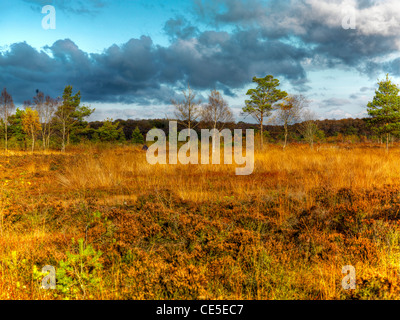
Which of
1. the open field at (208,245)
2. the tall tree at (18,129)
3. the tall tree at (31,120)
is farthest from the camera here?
the tall tree at (18,129)

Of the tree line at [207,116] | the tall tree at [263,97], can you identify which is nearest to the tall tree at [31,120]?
the tree line at [207,116]

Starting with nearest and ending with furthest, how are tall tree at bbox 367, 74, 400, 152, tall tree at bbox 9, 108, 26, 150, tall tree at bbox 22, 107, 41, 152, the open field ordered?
the open field → tall tree at bbox 367, 74, 400, 152 → tall tree at bbox 22, 107, 41, 152 → tall tree at bbox 9, 108, 26, 150

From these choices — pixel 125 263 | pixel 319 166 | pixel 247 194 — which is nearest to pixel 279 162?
pixel 319 166

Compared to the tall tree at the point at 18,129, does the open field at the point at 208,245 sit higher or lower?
lower

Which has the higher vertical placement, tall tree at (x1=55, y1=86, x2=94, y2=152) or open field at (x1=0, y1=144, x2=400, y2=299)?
tall tree at (x1=55, y1=86, x2=94, y2=152)

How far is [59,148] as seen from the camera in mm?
36375

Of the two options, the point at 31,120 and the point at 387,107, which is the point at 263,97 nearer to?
the point at 387,107

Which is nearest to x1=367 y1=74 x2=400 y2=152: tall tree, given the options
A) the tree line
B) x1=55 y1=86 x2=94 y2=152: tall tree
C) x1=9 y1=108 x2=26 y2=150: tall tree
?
the tree line

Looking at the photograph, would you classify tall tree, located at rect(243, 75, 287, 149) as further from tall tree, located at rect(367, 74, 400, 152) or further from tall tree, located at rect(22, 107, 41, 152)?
tall tree, located at rect(22, 107, 41, 152)

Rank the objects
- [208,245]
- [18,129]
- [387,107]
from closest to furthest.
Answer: [208,245] → [387,107] → [18,129]

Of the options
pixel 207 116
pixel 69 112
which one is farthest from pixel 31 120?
pixel 207 116

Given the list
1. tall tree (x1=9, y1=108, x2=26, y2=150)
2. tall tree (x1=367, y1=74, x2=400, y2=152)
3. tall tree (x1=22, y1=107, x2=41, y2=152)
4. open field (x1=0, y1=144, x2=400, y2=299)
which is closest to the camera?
open field (x1=0, y1=144, x2=400, y2=299)

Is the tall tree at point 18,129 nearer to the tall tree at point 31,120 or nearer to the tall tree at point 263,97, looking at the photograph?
the tall tree at point 31,120
